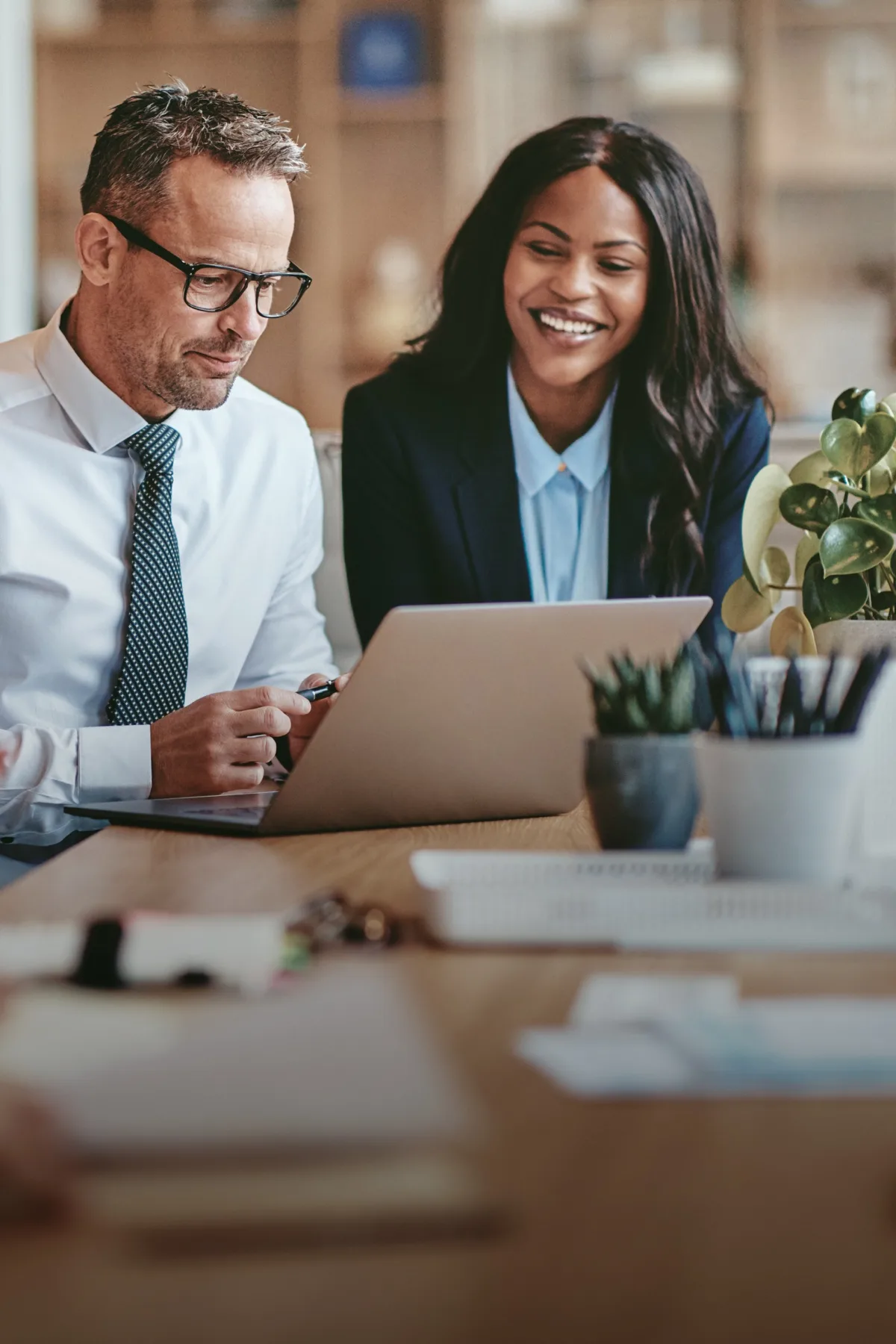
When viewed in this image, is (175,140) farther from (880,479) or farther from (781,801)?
(781,801)

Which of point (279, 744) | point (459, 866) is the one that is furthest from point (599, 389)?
point (459, 866)

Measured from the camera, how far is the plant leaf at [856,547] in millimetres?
1060

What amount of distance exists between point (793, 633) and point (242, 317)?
85 cm

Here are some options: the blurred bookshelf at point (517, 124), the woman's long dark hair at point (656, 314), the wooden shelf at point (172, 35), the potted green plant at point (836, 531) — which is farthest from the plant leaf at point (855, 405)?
the wooden shelf at point (172, 35)

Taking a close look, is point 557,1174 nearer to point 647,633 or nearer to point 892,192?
point 647,633

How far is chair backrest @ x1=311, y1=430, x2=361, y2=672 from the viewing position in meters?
1.98

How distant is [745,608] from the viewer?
118cm

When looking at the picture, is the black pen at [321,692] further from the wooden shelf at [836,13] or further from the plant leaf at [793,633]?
the wooden shelf at [836,13]

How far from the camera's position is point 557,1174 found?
42 centimetres

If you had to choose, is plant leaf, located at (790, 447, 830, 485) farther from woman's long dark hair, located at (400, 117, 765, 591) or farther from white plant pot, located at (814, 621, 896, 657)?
woman's long dark hair, located at (400, 117, 765, 591)

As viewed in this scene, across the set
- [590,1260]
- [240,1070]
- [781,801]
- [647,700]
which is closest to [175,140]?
[647,700]

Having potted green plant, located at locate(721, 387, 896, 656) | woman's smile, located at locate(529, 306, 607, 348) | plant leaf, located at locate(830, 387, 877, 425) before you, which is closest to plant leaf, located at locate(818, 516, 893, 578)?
potted green plant, located at locate(721, 387, 896, 656)

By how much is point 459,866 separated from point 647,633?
0.31 meters

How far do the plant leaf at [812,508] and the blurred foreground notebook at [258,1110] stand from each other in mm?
624
